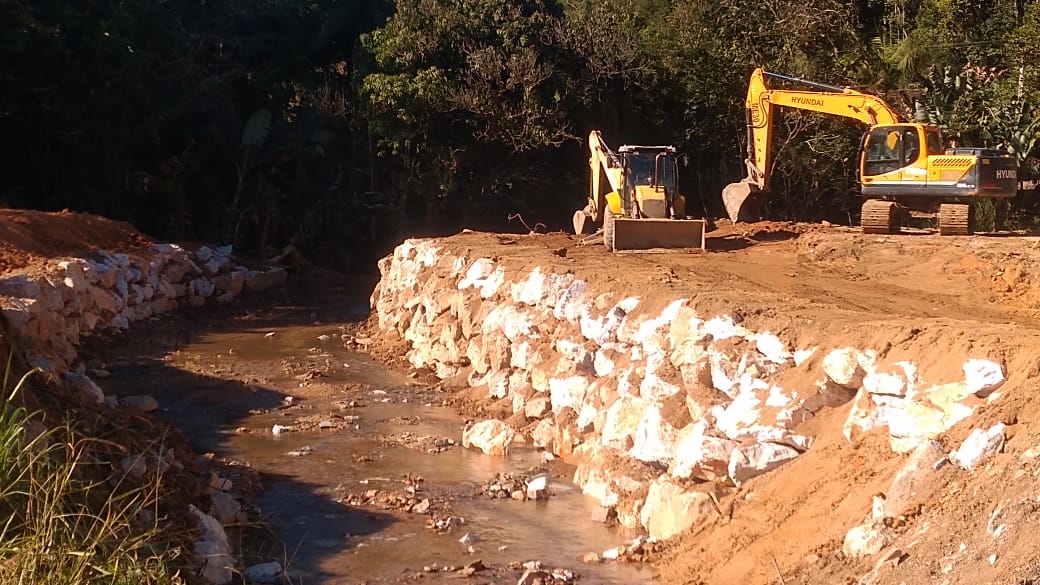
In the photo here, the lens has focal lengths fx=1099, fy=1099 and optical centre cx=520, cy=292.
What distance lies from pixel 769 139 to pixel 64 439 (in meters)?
14.8

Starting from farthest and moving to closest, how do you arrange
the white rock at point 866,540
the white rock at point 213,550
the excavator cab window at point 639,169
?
the excavator cab window at point 639,169
the white rock at point 213,550
the white rock at point 866,540

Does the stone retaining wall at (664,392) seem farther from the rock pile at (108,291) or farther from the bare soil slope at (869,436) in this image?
the rock pile at (108,291)

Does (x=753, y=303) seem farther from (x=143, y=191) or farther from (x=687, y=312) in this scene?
(x=143, y=191)

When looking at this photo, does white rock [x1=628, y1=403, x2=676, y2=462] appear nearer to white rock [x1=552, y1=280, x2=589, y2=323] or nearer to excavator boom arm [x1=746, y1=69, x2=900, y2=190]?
white rock [x1=552, y1=280, x2=589, y2=323]

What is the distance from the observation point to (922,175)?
17609 mm

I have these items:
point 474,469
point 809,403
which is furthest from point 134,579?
point 474,469

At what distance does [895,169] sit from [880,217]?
0.83 meters

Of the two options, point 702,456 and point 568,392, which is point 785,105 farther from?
point 702,456

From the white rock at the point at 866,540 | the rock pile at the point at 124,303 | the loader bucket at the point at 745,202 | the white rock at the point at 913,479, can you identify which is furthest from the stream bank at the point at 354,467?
the loader bucket at the point at 745,202

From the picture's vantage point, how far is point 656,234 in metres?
16.5

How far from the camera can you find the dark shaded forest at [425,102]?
77.8 feet

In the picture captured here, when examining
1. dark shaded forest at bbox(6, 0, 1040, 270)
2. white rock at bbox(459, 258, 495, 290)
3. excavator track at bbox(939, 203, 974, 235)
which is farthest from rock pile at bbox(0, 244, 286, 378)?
excavator track at bbox(939, 203, 974, 235)

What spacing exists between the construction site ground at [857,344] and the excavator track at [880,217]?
952 mm

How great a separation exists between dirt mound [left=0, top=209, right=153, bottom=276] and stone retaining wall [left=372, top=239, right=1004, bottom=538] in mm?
7845
